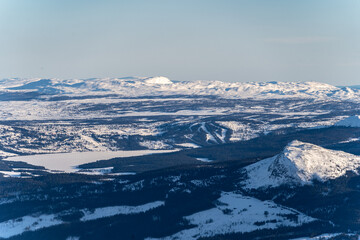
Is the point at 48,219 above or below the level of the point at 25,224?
above

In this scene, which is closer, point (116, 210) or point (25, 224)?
point (25, 224)

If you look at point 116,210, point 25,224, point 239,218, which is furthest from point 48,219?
point 239,218

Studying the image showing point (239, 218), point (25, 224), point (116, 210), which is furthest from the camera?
point (116, 210)

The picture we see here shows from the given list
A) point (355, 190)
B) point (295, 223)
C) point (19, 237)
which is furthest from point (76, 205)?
point (355, 190)

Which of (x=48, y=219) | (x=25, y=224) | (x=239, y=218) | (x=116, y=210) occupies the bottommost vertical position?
(x=25, y=224)

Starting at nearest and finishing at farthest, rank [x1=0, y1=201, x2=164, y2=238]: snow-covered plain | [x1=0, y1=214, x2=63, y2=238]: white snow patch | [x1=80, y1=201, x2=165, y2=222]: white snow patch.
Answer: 1. [x1=0, y1=214, x2=63, y2=238]: white snow patch
2. [x1=0, y1=201, x2=164, y2=238]: snow-covered plain
3. [x1=80, y1=201, x2=165, y2=222]: white snow patch

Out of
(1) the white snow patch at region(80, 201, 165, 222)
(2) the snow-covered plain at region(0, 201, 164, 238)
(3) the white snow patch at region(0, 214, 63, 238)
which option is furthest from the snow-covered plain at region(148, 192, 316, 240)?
(3) the white snow patch at region(0, 214, 63, 238)

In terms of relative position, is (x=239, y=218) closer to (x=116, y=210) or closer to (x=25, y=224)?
(x=116, y=210)

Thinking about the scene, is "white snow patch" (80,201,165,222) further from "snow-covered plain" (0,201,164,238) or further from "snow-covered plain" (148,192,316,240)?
"snow-covered plain" (148,192,316,240)
